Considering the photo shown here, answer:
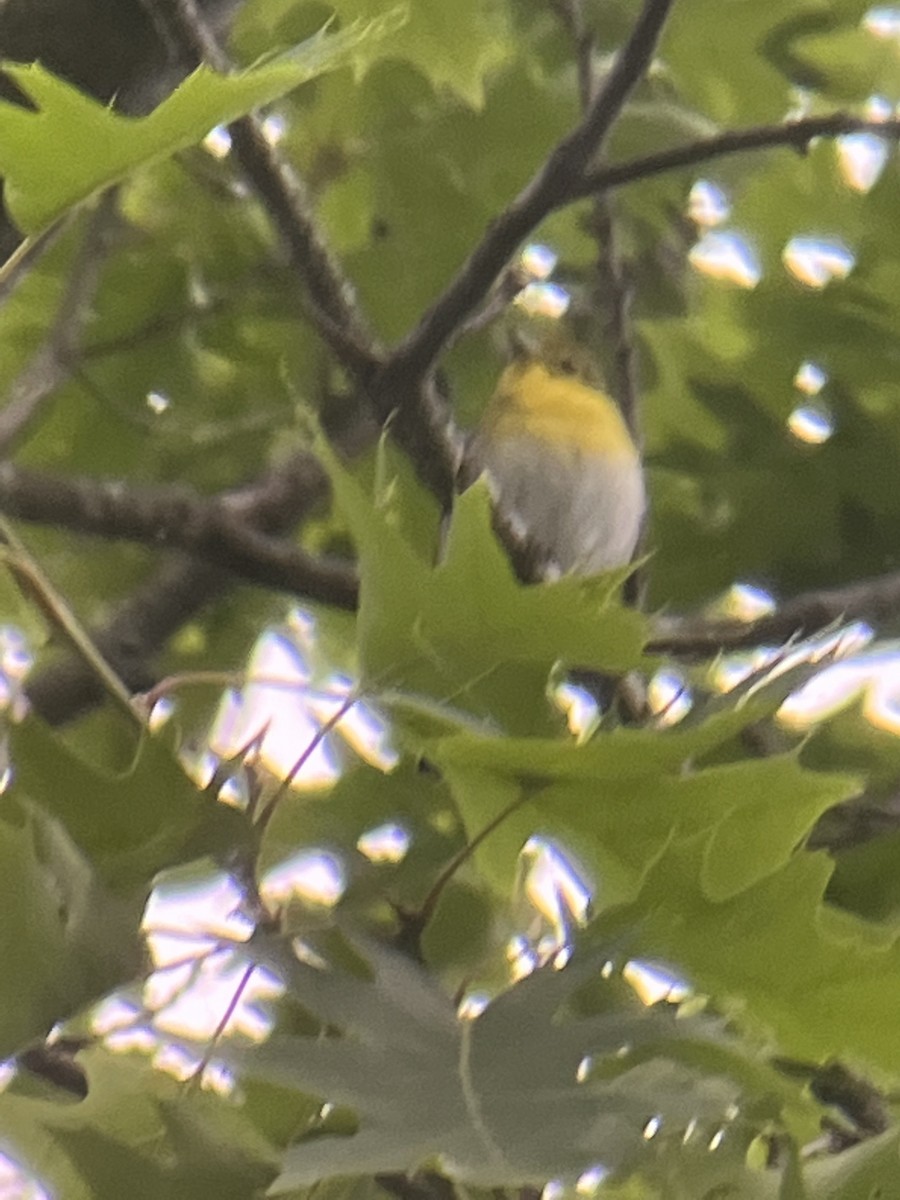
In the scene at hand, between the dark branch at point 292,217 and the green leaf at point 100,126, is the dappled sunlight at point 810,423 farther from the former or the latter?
the green leaf at point 100,126

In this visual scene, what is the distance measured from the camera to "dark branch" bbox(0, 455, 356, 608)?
21.4 inches

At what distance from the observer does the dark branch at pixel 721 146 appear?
512mm

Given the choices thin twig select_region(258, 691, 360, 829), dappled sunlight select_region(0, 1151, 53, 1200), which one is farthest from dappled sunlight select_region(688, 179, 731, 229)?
dappled sunlight select_region(0, 1151, 53, 1200)

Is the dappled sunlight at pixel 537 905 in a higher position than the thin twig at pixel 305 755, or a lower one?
lower

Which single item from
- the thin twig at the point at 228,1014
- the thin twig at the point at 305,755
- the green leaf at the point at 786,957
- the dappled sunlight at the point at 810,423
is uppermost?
the thin twig at the point at 305,755

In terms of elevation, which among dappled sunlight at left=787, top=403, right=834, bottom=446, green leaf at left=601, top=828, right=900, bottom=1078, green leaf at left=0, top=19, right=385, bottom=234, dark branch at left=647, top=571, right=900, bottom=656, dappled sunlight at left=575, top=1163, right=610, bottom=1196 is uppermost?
green leaf at left=0, top=19, right=385, bottom=234

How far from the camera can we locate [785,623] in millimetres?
661

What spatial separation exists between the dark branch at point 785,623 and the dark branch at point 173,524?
14 cm

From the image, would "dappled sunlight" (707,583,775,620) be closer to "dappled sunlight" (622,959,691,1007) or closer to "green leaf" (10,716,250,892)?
"dappled sunlight" (622,959,691,1007)

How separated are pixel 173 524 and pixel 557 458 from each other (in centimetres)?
53

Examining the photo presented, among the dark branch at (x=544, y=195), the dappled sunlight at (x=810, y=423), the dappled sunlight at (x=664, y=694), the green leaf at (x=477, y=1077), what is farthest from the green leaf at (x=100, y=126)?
the dappled sunlight at (x=810, y=423)

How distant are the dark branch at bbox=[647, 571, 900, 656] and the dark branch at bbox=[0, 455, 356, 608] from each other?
0.47 feet

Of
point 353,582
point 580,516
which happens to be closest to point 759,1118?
point 353,582

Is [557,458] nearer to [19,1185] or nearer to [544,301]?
[544,301]
